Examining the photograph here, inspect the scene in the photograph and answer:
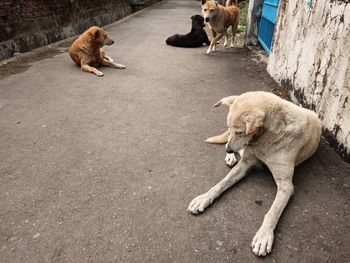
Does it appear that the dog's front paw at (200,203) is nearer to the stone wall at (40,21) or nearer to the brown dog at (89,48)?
the brown dog at (89,48)

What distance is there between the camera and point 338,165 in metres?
3.15

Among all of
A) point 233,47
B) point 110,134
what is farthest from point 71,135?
point 233,47

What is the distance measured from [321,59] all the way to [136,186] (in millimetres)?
2786

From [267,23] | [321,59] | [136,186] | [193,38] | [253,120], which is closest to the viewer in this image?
[253,120]

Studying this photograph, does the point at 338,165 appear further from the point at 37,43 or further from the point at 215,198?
the point at 37,43

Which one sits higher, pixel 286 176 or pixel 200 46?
pixel 286 176

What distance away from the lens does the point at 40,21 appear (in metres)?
8.23

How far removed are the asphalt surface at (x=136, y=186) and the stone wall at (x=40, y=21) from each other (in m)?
2.72

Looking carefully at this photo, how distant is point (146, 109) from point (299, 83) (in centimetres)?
235

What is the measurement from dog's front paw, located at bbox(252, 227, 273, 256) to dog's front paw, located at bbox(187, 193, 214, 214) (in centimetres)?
49

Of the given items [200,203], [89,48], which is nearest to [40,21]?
[89,48]

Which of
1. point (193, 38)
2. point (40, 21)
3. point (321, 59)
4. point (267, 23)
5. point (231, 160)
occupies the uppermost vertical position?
point (321, 59)

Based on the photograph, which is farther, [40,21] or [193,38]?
[193,38]

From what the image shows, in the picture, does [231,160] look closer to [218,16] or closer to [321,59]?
[321,59]
